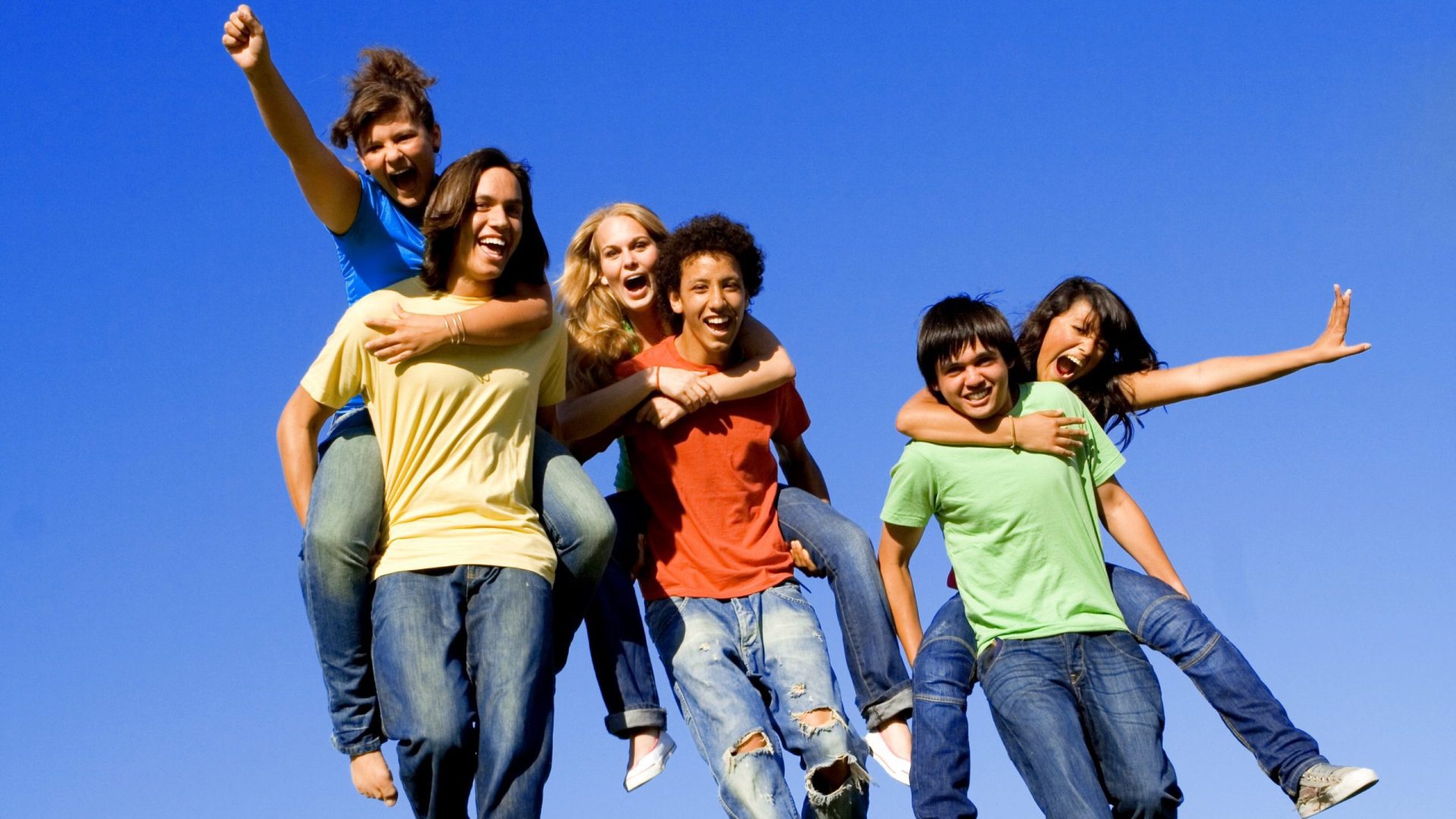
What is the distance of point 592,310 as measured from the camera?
8.80 metres

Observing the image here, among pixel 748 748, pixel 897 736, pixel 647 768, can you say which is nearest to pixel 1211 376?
pixel 897 736

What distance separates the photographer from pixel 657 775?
24.4 ft

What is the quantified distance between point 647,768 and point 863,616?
1.20 meters

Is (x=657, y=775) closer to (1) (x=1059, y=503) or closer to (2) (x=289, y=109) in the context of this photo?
(1) (x=1059, y=503)

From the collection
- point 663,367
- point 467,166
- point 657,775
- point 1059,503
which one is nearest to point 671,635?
point 657,775

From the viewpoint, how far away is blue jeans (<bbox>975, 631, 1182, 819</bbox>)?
670 cm

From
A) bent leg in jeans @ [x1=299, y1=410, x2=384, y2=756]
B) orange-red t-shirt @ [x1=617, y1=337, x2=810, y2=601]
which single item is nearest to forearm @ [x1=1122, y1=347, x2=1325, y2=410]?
orange-red t-shirt @ [x1=617, y1=337, x2=810, y2=601]

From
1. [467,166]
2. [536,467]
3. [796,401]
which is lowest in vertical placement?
[536,467]

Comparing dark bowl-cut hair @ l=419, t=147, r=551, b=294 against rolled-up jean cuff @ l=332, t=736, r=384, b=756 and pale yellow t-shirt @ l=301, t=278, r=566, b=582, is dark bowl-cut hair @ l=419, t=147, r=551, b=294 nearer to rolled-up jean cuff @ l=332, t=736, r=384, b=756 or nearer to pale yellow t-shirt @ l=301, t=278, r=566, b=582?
pale yellow t-shirt @ l=301, t=278, r=566, b=582

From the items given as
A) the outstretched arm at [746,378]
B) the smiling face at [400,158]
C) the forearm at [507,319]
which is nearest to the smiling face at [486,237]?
the forearm at [507,319]

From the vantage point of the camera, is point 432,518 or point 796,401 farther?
point 796,401

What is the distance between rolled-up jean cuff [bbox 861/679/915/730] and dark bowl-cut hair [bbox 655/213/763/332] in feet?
6.91

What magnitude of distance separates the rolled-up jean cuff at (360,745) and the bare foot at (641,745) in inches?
47.8

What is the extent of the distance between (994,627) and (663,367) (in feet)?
6.75
